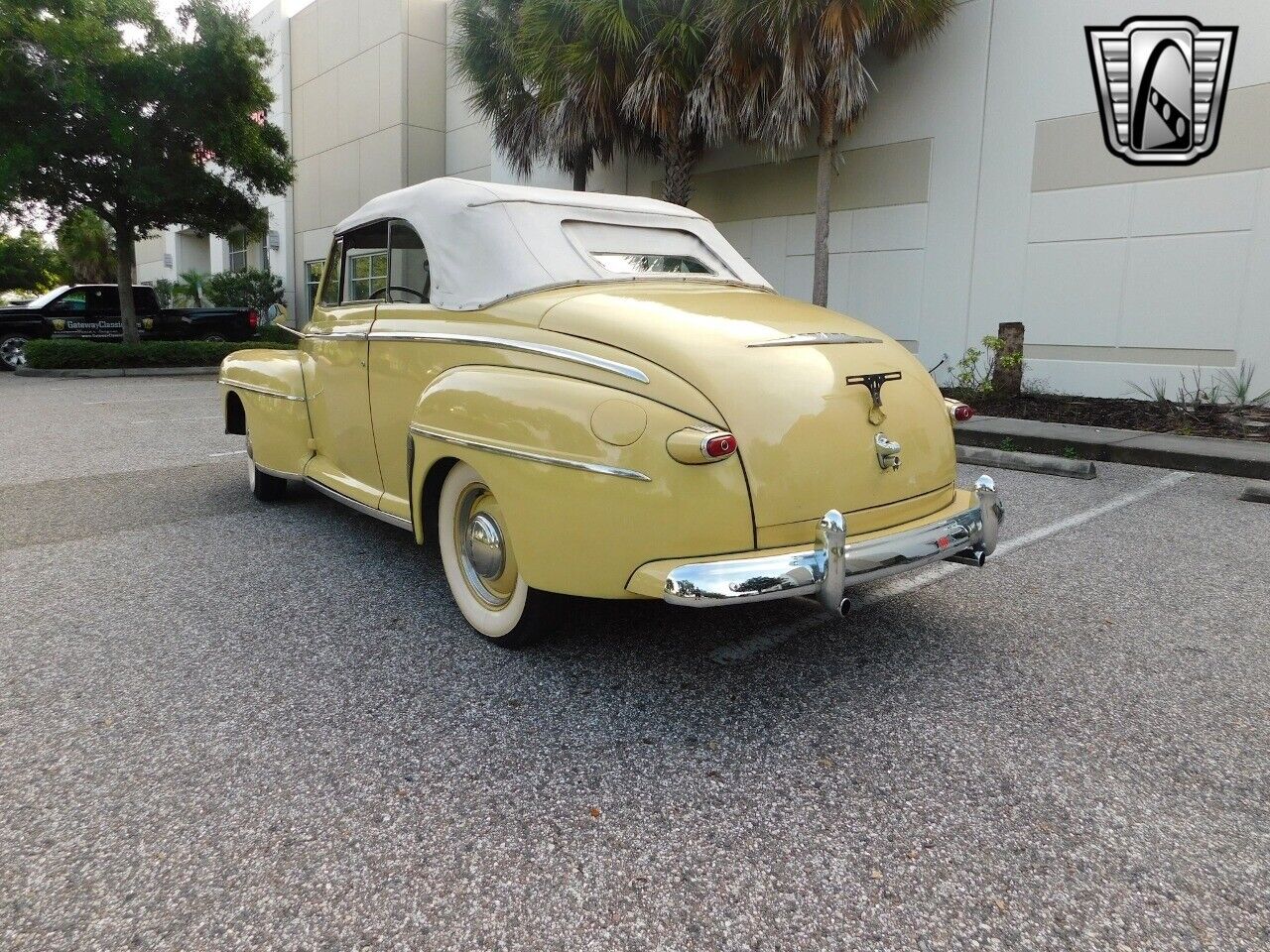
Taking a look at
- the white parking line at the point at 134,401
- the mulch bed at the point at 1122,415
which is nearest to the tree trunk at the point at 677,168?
the mulch bed at the point at 1122,415

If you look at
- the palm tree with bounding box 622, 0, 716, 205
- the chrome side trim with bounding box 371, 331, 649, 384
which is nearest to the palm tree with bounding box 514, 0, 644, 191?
the palm tree with bounding box 622, 0, 716, 205

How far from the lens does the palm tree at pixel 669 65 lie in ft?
36.9

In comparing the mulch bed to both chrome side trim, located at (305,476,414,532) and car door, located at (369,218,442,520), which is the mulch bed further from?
chrome side trim, located at (305,476,414,532)

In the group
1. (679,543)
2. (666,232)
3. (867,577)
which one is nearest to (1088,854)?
(867,577)

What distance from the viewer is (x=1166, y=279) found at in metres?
9.50

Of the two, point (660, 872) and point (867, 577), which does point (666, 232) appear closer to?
point (867, 577)

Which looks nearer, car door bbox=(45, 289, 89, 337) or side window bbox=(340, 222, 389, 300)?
side window bbox=(340, 222, 389, 300)

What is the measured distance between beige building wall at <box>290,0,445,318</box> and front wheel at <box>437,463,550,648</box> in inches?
702

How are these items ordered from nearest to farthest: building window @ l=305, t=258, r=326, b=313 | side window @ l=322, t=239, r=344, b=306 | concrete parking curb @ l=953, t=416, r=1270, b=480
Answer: side window @ l=322, t=239, r=344, b=306
concrete parking curb @ l=953, t=416, r=1270, b=480
building window @ l=305, t=258, r=326, b=313

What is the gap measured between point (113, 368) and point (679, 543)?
17.2 m

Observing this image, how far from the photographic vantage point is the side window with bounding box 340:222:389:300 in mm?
4059

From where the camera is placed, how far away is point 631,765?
237cm

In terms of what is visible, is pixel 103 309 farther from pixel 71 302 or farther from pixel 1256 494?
pixel 1256 494

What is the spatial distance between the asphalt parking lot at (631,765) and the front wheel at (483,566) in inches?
4.4
